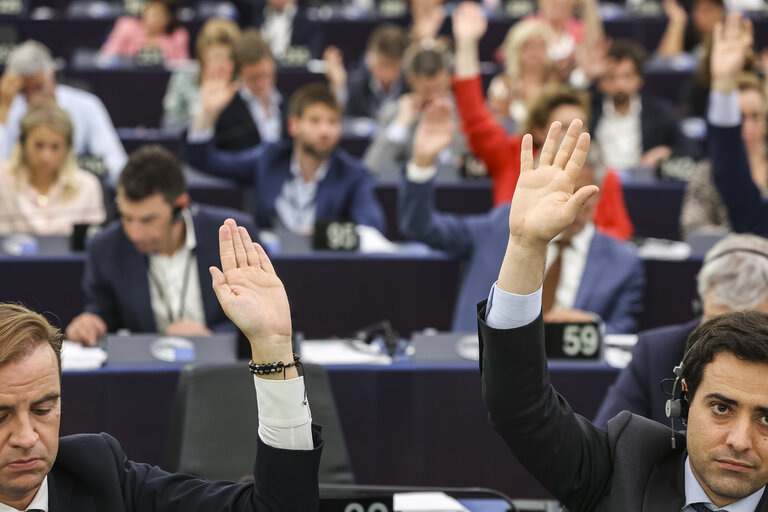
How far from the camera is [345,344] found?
420 cm

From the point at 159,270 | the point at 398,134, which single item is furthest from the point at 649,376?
the point at 398,134

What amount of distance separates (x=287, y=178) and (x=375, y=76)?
8.48 feet

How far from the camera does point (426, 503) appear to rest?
9.11 feet

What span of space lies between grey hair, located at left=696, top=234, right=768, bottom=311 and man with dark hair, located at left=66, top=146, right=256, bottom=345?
1735 mm

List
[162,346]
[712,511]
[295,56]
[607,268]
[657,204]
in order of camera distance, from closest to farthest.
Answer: [712,511] → [162,346] → [607,268] → [657,204] → [295,56]

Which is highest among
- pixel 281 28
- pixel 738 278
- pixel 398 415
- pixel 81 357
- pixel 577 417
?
pixel 281 28

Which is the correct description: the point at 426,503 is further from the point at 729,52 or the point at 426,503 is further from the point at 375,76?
the point at 375,76

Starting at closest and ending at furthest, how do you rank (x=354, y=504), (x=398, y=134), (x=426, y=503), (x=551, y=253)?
(x=354, y=504) < (x=426, y=503) < (x=551, y=253) < (x=398, y=134)

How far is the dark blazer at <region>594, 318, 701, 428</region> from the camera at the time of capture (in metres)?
3.09

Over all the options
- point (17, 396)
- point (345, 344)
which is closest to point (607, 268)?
point (345, 344)

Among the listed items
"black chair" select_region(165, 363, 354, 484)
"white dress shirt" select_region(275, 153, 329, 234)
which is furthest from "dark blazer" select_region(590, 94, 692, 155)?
"black chair" select_region(165, 363, 354, 484)

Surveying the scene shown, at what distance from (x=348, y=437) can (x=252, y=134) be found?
3183 millimetres

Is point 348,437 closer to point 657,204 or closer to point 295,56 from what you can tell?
point 657,204

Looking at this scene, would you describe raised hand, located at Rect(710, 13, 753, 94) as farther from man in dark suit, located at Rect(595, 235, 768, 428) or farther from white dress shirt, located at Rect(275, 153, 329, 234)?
white dress shirt, located at Rect(275, 153, 329, 234)
